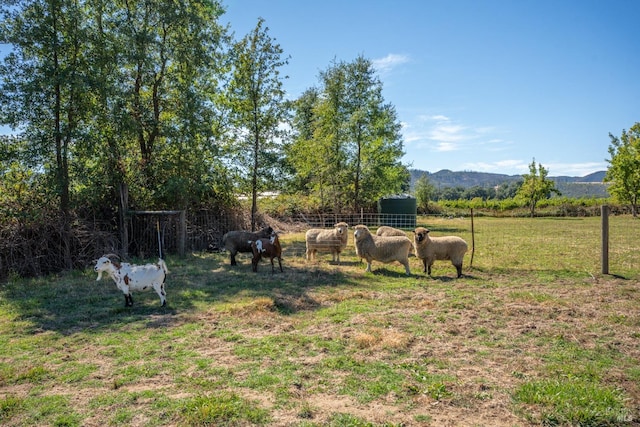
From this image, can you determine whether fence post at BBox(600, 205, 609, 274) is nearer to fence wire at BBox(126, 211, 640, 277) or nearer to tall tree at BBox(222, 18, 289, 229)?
fence wire at BBox(126, 211, 640, 277)

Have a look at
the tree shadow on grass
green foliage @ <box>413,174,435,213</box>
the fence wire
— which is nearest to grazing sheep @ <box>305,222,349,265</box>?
the tree shadow on grass

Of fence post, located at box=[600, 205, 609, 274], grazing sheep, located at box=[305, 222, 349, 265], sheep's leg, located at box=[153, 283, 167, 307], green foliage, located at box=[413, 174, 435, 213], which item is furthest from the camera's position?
green foliage, located at box=[413, 174, 435, 213]

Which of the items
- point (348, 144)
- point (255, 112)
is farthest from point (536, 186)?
point (255, 112)

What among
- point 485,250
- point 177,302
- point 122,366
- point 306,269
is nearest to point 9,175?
point 177,302

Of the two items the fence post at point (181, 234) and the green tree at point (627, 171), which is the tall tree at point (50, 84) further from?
the green tree at point (627, 171)

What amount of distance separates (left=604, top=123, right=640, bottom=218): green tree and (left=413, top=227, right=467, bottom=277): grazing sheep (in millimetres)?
38070

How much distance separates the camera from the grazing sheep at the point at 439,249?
34.4 feet

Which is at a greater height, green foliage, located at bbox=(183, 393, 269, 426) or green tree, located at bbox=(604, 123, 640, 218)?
green tree, located at bbox=(604, 123, 640, 218)

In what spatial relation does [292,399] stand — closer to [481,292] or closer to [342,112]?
[481,292]

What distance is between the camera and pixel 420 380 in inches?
175

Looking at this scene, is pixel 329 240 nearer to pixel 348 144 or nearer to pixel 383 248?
pixel 383 248

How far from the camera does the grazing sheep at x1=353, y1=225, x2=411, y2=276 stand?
10828 mm

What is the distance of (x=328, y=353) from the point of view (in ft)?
17.4

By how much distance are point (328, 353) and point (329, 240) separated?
7.83 m
